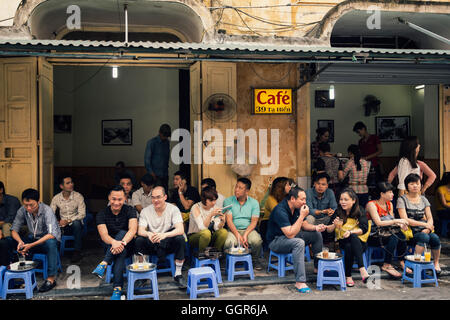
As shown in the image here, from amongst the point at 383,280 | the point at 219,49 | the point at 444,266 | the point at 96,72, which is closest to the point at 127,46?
the point at 219,49

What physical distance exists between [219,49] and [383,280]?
4122 mm

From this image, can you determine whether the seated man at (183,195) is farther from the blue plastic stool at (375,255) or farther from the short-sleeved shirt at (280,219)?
the blue plastic stool at (375,255)

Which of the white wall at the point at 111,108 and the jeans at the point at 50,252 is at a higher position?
the white wall at the point at 111,108

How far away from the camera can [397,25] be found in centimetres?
970

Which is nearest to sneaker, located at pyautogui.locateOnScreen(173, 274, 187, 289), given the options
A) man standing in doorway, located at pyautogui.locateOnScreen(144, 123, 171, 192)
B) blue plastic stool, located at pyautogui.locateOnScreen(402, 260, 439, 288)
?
man standing in doorway, located at pyautogui.locateOnScreen(144, 123, 171, 192)

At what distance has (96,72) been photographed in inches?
520

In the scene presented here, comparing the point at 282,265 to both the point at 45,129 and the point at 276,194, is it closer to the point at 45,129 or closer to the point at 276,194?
the point at 276,194

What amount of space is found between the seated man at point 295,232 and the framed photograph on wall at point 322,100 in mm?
7972

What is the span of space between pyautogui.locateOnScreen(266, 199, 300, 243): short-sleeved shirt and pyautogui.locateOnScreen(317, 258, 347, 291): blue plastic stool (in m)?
0.72

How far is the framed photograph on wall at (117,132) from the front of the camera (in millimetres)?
13305

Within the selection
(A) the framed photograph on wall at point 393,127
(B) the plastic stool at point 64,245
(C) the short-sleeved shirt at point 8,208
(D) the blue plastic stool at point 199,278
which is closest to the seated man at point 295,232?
(D) the blue plastic stool at point 199,278

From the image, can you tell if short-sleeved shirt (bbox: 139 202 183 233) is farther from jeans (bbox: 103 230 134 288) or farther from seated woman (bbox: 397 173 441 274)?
seated woman (bbox: 397 173 441 274)

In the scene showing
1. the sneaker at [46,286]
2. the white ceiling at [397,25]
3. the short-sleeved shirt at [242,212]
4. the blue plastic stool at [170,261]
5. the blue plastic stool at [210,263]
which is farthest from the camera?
the white ceiling at [397,25]

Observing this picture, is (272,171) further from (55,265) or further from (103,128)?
(103,128)
